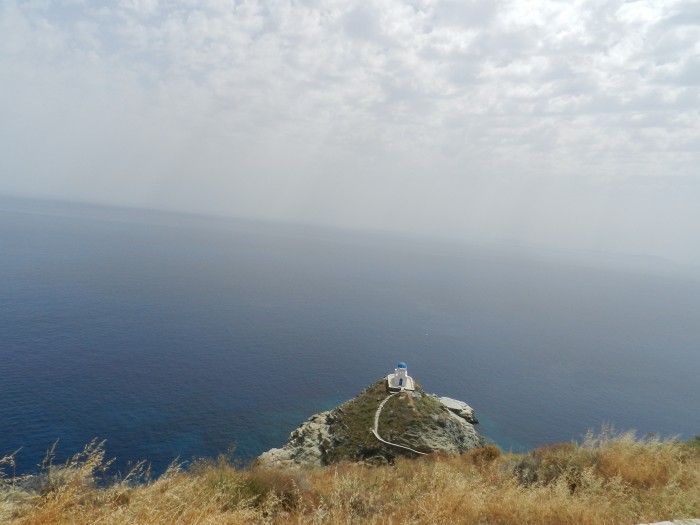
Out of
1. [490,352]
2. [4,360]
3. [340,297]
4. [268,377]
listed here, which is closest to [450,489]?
[268,377]

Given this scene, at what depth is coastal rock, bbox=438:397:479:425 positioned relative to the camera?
54.0 metres

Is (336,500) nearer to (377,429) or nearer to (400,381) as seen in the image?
(377,429)

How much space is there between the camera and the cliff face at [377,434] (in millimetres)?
36562

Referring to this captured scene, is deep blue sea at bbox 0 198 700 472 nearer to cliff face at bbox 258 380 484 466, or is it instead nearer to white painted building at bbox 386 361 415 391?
cliff face at bbox 258 380 484 466

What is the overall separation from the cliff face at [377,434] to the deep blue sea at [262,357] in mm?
7128

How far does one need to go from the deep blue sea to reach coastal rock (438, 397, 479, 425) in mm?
1783

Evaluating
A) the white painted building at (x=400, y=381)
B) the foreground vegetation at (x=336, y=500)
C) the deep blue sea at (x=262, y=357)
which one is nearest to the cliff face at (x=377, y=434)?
the white painted building at (x=400, y=381)

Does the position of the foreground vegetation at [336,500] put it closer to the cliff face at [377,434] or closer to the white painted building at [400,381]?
the cliff face at [377,434]

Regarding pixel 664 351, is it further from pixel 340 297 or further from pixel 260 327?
pixel 260 327

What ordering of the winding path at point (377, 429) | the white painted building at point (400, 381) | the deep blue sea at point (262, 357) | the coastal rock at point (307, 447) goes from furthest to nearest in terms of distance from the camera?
the white painted building at point (400, 381) < the deep blue sea at point (262, 357) < the coastal rock at point (307, 447) < the winding path at point (377, 429)

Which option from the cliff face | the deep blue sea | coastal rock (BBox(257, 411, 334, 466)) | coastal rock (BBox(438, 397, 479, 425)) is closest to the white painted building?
the cliff face

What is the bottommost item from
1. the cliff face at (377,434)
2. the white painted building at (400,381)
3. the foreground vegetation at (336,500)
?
the cliff face at (377,434)

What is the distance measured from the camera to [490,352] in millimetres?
86312

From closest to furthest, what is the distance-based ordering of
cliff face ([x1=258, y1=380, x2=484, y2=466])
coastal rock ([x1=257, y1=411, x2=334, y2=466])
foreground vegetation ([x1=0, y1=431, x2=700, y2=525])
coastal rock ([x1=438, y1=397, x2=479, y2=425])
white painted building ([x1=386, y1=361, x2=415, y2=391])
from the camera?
1. foreground vegetation ([x1=0, y1=431, x2=700, y2=525])
2. cliff face ([x1=258, y1=380, x2=484, y2=466])
3. coastal rock ([x1=257, y1=411, x2=334, y2=466])
4. white painted building ([x1=386, y1=361, x2=415, y2=391])
5. coastal rock ([x1=438, y1=397, x2=479, y2=425])
